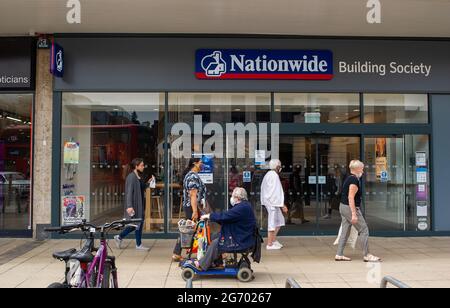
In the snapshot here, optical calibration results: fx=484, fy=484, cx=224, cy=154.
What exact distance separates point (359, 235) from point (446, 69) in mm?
4967

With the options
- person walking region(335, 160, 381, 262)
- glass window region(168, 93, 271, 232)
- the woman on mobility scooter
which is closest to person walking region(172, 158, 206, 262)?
the woman on mobility scooter

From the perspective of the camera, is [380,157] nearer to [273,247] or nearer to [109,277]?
[273,247]

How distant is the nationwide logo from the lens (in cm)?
1023

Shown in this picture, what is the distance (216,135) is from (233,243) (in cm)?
438

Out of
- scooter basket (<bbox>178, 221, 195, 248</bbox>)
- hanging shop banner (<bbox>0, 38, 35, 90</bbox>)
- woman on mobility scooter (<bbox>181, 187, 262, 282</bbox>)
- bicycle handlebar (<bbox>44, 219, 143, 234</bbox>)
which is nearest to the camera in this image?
bicycle handlebar (<bbox>44, 219, 143, 234</bbox>)

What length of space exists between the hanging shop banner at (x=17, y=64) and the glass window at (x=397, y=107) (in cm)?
719

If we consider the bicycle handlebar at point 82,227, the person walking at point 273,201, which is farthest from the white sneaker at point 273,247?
the bicycle handlebar at point 82,227

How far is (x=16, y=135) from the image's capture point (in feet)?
Result: 34.2

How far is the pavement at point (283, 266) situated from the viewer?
251 inches

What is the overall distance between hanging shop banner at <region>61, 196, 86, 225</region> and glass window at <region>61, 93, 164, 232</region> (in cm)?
2

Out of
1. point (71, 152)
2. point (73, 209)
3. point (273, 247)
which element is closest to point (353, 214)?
point (273, 247)

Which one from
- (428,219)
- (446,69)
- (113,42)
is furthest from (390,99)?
(113,42)

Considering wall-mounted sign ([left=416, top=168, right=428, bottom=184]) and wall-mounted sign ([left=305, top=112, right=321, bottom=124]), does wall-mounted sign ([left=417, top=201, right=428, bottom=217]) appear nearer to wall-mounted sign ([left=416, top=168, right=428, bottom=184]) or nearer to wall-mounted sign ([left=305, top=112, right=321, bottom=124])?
wall-mounted sign ([left=416, top=168, right=428, bottom=184])

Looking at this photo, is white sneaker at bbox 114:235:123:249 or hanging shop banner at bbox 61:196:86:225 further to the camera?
hanging shop banner at bbox 61:196:86:225
